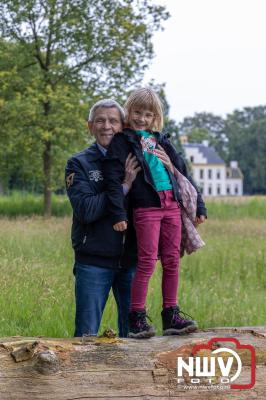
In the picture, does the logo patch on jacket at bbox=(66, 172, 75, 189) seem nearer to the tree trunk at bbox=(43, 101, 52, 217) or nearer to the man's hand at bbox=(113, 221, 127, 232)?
the man's hand at bbox=(113, 221, 127, 232)

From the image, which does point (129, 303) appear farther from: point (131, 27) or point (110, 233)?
point (131, 27)

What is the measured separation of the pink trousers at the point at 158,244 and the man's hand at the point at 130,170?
0.63ft

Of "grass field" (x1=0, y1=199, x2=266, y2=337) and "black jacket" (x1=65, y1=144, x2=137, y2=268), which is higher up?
"black jacket" (x1=65, y1=144, x2=137, y2=268)

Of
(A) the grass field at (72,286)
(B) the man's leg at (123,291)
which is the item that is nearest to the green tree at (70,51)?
(A) the grass field at (72,286)

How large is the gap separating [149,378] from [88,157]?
1482 millimetres

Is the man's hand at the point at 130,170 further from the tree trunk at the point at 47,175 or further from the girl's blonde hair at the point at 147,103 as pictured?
the tree trunk at the point at 47,175

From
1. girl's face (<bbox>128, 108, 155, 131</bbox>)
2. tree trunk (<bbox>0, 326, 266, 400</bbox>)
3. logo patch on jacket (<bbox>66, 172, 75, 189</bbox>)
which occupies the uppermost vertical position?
girl's face (<bbox>128, 108, 155, 131</bbox>)

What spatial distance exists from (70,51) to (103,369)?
803 inches

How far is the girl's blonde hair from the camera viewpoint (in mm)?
4176

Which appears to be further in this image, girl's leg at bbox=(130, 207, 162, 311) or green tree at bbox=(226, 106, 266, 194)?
green tree at bbox=(226, 106, 266, 194)

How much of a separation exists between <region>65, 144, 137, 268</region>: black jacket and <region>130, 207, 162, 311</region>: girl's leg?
0.46 feet

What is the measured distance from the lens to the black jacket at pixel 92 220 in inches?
163

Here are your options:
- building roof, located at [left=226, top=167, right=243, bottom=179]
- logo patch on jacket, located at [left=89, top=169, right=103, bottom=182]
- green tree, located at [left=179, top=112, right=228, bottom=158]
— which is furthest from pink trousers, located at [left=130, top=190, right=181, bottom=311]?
green tree, located at [left=179, top=112, right=228, bottom=158]

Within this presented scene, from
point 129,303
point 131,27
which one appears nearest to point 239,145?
point 131,27
